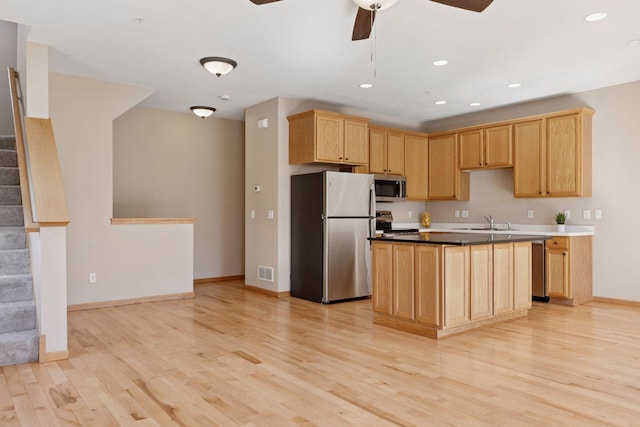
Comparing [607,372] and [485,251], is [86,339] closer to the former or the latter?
[485,251]

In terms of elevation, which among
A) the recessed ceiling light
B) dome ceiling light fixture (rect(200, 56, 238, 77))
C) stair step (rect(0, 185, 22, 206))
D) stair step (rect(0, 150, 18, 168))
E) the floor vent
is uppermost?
the recessed ceiling light

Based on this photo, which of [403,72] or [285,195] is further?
[285,195]

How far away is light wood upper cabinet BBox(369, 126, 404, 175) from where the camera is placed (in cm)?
655

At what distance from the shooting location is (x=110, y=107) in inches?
211

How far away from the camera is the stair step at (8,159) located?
504cm

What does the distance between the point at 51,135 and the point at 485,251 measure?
403 centimetres

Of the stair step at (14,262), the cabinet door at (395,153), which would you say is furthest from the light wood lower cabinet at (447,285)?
the stair step at (14,262)

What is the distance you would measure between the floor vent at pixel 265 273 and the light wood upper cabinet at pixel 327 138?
58.7 inches

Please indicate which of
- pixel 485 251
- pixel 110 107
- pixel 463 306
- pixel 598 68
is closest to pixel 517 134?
pixel 598 68

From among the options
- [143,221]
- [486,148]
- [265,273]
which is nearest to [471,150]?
[486,148]

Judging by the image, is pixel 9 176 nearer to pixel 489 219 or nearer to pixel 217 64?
pixel 217 64

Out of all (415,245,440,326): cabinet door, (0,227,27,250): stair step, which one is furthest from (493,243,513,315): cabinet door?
(0,227,27,250): stair step

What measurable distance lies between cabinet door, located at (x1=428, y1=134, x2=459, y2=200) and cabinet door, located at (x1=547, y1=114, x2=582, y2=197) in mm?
1448

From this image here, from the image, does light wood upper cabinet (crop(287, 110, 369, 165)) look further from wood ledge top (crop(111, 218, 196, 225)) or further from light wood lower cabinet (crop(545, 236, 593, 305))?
light wood lower cabinet (crop(545, 236, 593, 305))
